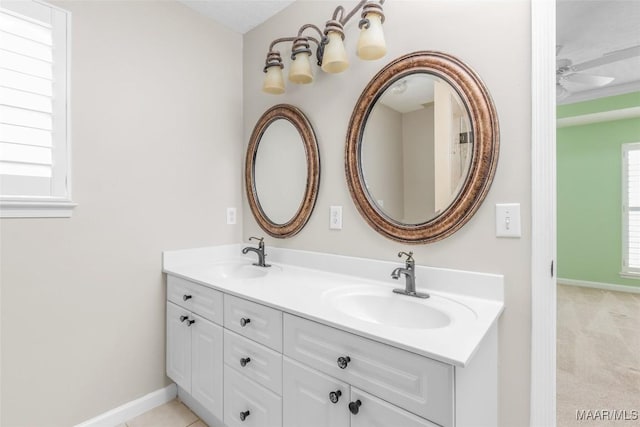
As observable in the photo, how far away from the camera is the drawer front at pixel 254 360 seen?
1.21 m

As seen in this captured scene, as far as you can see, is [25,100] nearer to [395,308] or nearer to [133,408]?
[133,408]

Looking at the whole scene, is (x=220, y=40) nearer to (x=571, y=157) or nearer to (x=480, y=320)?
(x=480, y=320)

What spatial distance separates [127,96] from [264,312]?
1.44 metres

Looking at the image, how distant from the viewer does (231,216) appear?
223 centimetres

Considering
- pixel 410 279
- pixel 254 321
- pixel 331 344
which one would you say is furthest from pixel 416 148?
pixel 254 321

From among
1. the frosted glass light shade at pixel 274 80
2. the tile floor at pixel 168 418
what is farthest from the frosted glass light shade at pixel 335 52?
the tile floor at pixel 168 418

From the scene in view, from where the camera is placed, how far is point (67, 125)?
4.99 feet

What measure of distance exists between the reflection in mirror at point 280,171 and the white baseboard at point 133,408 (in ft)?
4.06

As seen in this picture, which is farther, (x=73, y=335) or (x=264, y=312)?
(x=73, y=335)

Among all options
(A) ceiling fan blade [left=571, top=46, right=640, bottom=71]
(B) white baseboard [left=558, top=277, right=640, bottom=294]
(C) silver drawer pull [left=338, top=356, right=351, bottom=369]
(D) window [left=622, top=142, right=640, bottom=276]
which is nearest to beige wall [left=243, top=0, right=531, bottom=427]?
(C) silver drawer pull [left=338, top=356, right=351, bottom=369]

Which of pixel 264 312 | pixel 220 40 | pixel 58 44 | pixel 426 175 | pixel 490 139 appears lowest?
pixel 264 312

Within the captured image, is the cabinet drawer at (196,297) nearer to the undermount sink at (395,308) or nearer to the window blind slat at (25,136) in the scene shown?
the undermount sink at (395,308)

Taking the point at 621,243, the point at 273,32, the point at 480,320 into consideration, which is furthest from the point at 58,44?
the point at 621,243

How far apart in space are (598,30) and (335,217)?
273 centimetres
